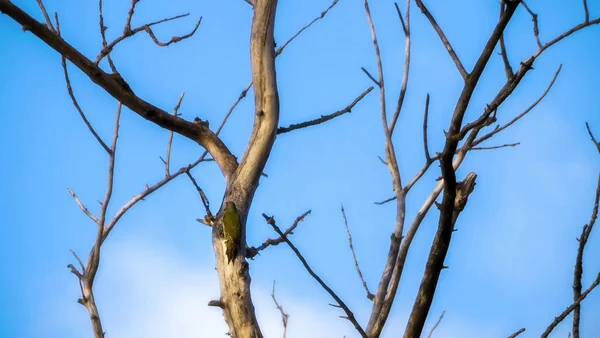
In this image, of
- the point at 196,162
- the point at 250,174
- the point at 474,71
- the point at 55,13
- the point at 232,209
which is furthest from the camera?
the point at 196,162

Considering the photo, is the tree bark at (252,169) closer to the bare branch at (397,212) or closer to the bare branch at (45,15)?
the bare branch at (397,212)

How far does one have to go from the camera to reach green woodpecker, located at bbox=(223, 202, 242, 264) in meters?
1.74

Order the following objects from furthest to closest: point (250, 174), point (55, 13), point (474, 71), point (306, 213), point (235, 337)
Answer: point (55, 13) → point (306, 213) → point (250, 174) → point (235, 337) → point (474, 71)

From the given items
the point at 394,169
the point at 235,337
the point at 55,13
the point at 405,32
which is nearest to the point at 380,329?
the point at 235,337

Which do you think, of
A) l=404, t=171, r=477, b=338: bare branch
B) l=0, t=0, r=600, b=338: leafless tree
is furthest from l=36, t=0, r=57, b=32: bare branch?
l=404, t=171, r=477, b=338: bare branch

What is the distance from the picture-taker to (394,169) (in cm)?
283

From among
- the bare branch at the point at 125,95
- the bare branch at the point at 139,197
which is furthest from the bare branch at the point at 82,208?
the bare branch at the point at 125,95

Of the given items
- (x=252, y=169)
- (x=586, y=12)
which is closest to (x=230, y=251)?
(x=252, y=169)

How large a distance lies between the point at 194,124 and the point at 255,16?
49 cm

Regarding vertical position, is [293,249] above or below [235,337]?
above

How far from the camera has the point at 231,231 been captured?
1750mm

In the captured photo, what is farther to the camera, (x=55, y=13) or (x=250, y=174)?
(x=55, y=13)

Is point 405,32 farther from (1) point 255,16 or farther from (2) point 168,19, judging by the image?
(2) point 168,19

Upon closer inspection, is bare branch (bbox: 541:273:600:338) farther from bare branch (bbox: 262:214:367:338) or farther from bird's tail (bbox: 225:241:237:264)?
bird's tail (bbox: 225:241:237:264)
